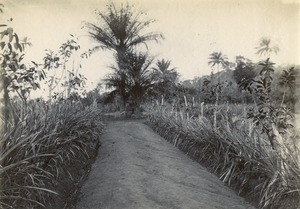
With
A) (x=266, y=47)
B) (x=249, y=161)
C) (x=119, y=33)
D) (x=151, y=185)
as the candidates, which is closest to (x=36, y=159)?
(x=151, y=185)

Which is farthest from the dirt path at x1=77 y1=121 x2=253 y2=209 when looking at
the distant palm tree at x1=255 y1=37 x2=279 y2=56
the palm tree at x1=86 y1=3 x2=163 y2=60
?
the palm tree at x1=86 y1=3 x2=163 y2=60

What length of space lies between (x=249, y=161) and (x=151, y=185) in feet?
4.10

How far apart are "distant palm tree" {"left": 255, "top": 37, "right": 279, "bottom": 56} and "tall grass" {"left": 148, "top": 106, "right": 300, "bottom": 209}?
1011 millimetres

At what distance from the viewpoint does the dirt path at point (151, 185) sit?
4559 mm

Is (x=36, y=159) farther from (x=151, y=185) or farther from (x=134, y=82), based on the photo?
(x=134, y=82)

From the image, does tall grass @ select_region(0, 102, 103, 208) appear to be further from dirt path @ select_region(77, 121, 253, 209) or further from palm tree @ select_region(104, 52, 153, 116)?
palm tree @ select_region(104, 52, 153, 116)

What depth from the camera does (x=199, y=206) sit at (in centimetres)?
447

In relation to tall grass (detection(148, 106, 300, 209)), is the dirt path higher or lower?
lower

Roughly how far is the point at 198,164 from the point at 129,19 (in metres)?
12.1

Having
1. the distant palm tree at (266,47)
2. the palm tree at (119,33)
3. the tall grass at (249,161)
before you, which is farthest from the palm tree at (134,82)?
the distant palm tree at (266,47)

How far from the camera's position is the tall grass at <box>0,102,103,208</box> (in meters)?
3.53

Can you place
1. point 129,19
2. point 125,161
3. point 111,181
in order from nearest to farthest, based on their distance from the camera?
point 111,181 < point 125,161 < point 129,19

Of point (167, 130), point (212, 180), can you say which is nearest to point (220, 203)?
point (212, 180)

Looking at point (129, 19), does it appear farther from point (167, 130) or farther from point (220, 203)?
point (220, 203)
